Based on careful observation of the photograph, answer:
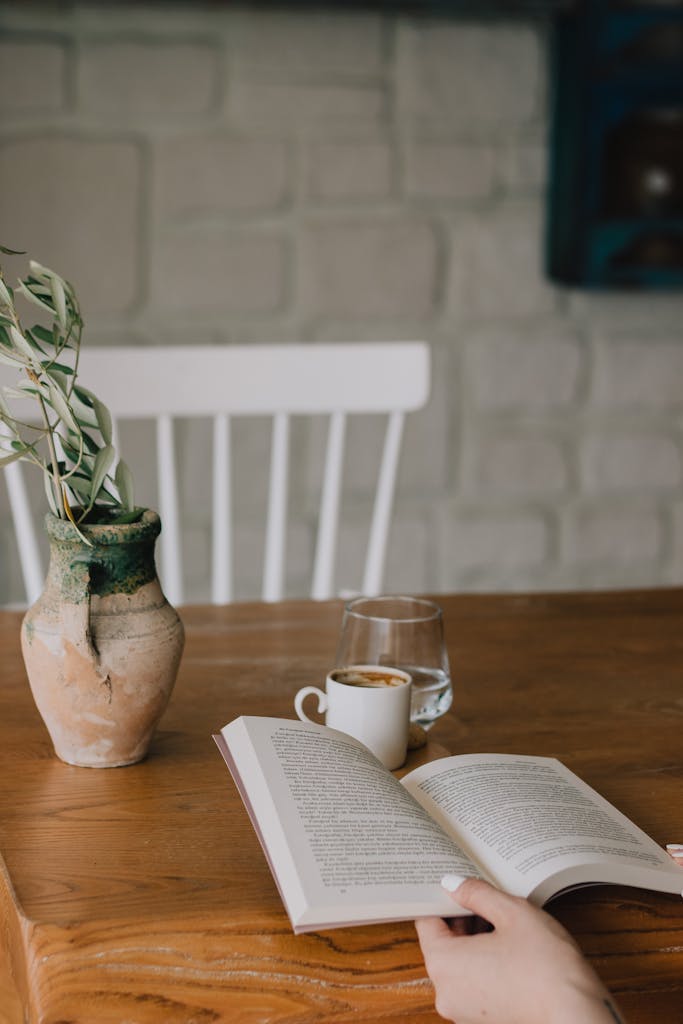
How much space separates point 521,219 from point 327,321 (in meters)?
0.44

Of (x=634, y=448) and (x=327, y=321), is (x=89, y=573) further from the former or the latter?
(x=634, y=448)

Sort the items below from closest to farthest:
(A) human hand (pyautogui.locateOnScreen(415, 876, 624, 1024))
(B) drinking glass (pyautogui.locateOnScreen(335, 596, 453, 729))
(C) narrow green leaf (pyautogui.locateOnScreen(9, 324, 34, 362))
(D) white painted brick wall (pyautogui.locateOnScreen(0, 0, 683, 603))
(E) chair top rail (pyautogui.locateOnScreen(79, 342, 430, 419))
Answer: (A) human hand (pyautogui.locateOnScreen(415, 876, 624, 1024)), (C) narrow green leaf (pyautogui.locateOnScreen(9, 324, 34, 362)), (B) drinking glass (pyautogui.locateOnScreen(335, 596, 453, 729)), (E) chair top rail (pyautogui.locateOnScreen(79, 342, 430, 419)), (D) white painted brick wall (pyautogui.locateOnScreen(0, 0, 683, 603))

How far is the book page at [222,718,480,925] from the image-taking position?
2.08 feet

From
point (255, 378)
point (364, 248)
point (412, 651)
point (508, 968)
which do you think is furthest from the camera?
point (364, 248)

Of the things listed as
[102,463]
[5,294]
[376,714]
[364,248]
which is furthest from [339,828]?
[364,248]

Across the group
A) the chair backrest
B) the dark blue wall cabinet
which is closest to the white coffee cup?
the chair backrest

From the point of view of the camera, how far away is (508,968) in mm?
612

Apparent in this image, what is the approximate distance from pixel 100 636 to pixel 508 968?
0.36 meters

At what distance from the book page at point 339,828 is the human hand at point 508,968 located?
2 cm

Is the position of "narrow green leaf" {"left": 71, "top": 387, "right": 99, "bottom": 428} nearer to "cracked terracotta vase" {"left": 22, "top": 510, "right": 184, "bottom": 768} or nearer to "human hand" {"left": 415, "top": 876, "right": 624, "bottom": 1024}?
"cracked terracotta vase" {"left": 22, "top": 510, "right": 184, "bottom": 768}

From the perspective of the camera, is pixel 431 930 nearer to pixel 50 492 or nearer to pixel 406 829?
pixel 406 829

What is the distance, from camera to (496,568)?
2.45 meters

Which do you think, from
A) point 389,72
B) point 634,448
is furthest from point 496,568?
point 389,72

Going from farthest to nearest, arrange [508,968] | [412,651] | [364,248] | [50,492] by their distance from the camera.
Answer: [364,248], [412,651], [50,492], [508,968]
